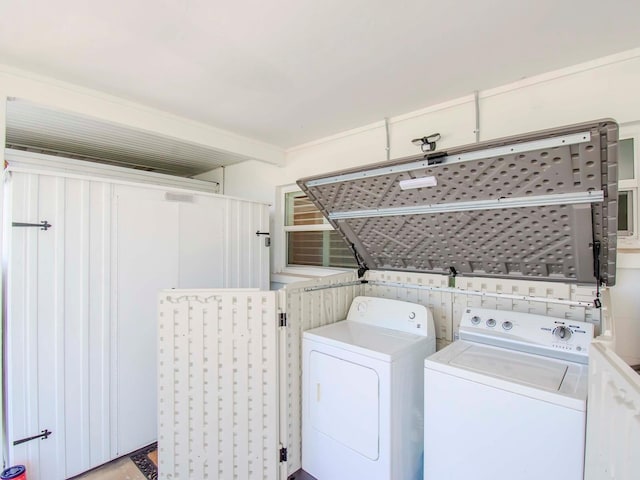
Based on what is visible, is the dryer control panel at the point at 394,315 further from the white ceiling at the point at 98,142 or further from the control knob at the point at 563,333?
the white ceiling at the point at 98,142

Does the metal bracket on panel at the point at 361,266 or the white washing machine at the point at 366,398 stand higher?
the metal bracket on panel at the point at 361,266

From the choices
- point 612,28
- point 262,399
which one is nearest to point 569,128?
point 612,28

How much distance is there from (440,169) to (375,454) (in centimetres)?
163

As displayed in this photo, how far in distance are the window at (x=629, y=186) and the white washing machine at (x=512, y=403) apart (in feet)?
2.23

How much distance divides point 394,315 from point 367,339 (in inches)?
15.0

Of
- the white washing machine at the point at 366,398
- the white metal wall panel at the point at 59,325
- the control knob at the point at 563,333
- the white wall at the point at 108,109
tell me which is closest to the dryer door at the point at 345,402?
the white washing machine at the point at 366,398

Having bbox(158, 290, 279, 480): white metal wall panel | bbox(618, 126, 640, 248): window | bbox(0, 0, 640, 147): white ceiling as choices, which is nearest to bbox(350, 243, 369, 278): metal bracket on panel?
bbox(158, 290, 279, 480): white metal wall panel

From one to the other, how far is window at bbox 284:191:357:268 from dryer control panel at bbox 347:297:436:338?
854mm

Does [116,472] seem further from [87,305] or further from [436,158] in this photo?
[436,158]

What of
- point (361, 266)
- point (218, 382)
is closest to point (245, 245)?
point (361, 266)

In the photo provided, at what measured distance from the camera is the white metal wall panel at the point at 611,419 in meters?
0.84

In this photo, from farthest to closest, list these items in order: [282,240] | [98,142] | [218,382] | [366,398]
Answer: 1. [282,240]
2. [98,142]
3. [218,382]
4. [366,398]

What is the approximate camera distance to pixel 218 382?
201 cm

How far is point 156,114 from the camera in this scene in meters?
2.59
